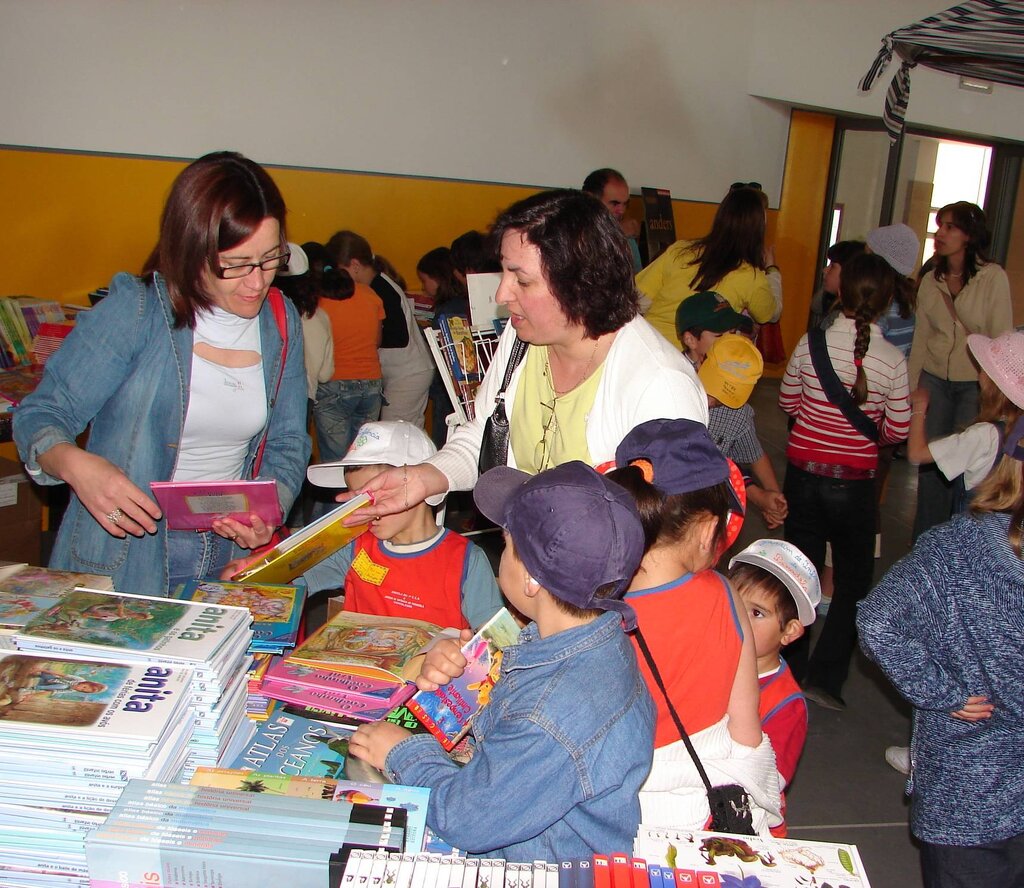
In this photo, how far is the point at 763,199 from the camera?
3.94 metres

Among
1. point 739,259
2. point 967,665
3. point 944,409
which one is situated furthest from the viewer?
point 944,409

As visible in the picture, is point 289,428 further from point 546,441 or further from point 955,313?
point 955,313

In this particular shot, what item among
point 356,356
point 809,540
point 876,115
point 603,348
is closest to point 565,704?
point 603,348

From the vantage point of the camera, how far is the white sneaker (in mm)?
3340

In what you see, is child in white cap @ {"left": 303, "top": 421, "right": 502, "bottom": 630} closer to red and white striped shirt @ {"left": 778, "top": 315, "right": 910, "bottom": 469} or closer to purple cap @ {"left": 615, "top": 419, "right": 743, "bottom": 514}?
purple cap @ {"left": 615, "top": 419, "right": 743, "bottom": 514}

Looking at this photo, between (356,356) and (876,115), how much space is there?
20.6ft

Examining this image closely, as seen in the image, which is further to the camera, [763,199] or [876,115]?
[876,115]

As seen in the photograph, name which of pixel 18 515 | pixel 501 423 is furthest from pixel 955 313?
pixel 18 515

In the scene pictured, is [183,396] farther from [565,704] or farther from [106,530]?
[565,704]

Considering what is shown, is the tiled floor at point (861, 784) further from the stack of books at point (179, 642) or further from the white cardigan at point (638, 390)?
the stack of books at point (179, 642)

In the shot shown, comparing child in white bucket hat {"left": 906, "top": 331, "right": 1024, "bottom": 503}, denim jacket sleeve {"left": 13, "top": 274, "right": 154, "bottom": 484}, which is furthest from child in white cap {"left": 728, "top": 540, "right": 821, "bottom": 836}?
denim jacket sleeve {"left": 13, "top": 274, "right": 154, "bottom": 484}

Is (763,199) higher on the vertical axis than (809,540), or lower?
higher

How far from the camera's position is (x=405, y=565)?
2.33 m

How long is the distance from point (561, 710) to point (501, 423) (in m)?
1.03
